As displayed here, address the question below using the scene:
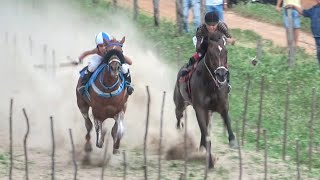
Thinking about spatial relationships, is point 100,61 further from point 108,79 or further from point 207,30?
point 207,30

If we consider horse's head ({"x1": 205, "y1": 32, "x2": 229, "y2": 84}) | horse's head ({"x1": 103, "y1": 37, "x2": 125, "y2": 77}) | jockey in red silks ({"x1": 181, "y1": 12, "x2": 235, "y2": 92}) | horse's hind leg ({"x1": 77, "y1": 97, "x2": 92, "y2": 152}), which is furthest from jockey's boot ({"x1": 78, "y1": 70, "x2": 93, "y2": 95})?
horse's head ({"x1": 205, "y1": 32, "x2": 229, "y2": 84})

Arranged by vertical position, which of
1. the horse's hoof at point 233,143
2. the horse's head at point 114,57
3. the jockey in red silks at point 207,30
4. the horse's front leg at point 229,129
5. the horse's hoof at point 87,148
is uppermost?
the jockey in red silks at point 207,30

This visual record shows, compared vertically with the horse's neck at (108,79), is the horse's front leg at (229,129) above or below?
below

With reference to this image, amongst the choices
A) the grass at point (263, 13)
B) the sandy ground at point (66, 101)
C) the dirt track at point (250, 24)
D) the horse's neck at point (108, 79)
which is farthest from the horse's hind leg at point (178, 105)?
the grass at point (263, 13)

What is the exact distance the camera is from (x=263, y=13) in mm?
27531

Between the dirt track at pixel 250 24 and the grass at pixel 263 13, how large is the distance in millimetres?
308

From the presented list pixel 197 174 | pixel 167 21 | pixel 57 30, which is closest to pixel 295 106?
pixel 197 174

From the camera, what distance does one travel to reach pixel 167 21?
2341 centimetres

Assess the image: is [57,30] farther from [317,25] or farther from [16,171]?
[16,171]

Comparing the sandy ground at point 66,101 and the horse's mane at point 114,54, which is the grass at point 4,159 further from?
the horse's mane at point 114,54

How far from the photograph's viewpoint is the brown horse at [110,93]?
39.2ft

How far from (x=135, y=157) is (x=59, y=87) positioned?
4937 millimetres

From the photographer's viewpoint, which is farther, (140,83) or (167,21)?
(167,21)

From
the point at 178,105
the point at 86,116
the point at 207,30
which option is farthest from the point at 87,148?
the point at 207,30
